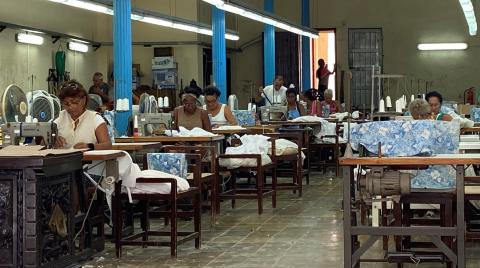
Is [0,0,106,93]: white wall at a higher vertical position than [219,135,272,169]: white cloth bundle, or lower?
higher

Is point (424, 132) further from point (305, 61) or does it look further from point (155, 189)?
point (305, 61)

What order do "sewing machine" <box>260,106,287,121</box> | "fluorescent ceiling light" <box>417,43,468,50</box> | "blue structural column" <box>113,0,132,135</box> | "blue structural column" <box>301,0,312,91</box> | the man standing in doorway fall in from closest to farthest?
"blue structural column" <box>113,0,132,135</box> < "sewing machine" <box>260,106,287,121</box> < the man standing in doorway < "blue structural column" <box>301,0,312,91</box> < "fluorescent ceiling light" <box>417,43,468,50</box>

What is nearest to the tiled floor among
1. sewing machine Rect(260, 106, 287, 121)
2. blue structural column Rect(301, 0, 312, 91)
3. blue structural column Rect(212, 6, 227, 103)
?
sewing machine Rect(260, 106, 287, 121)

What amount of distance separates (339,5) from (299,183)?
1402cm

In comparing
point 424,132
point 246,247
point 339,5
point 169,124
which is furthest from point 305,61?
point 424,132

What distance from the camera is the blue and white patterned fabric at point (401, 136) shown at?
5008 mm

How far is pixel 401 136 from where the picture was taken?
5031mm

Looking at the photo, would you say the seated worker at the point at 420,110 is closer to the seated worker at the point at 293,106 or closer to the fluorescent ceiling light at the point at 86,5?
the fluorescent ceiling light at the point at 86,5

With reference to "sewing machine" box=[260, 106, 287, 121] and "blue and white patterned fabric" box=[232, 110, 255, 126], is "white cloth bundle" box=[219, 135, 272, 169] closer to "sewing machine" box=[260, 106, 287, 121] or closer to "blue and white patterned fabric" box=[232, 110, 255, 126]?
"blue and white patterned fabric" box=[232, 110, 255, 126]

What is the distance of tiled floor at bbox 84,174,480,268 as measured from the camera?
6.16 metres

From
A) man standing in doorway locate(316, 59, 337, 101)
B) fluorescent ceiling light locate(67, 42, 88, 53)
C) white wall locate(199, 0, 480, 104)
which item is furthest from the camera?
white wall locate(199, 0, 480, 104)

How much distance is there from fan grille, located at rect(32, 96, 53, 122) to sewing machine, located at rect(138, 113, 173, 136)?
245 cm

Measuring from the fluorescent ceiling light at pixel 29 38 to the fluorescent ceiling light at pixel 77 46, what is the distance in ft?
4.96

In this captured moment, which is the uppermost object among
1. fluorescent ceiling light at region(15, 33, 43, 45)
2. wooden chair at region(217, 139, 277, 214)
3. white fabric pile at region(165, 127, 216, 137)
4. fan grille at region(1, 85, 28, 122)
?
fluorescent ceiling light at region(15, 33, 43, 45)
